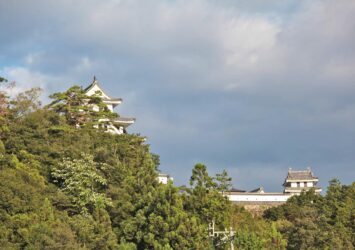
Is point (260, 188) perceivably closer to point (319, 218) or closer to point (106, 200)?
point (319, 218)

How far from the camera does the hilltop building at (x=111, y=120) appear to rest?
36219mm

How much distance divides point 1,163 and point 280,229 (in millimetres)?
14223

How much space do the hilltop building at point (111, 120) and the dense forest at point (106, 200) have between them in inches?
32.7

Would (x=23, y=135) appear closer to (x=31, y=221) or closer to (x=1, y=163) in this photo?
(x=1, y=163)

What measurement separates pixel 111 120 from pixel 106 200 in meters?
9.42

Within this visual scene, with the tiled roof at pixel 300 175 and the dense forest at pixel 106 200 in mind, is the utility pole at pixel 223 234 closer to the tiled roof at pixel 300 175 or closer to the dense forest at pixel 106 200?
the dense forest at pixel 106 200

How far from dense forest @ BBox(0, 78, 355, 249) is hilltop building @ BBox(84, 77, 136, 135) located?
830 millimetres

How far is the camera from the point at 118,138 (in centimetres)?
3306

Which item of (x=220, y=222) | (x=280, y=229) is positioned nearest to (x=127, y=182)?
(x=220, y=222)

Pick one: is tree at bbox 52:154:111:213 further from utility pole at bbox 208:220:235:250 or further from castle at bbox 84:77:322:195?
castle at bbox 84:77:322:195

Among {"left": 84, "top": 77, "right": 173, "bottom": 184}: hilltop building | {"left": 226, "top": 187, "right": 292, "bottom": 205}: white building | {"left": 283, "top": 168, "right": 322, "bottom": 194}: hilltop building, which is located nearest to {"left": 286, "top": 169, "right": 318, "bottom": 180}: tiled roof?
{"left": 283, "top": 168, "right": 322, "bottom": 194}: hilltop building

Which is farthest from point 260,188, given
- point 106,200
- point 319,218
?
point 106,200

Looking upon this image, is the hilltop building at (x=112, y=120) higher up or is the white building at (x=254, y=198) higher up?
the hilltop building at (x=112, y=120)

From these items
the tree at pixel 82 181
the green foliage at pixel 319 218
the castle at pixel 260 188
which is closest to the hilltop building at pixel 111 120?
the castle at pixel 260 188
